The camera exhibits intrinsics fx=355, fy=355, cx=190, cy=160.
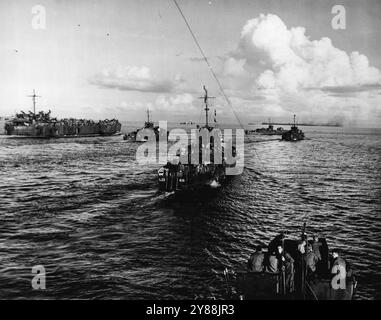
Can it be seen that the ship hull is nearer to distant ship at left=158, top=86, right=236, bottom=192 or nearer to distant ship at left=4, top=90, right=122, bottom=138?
distant ship at left=4, top=90, right=122, bottom=138

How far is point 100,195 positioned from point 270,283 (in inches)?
Answer: 1062

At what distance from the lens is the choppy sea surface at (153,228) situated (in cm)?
1861

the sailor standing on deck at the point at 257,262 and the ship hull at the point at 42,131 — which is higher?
the ship hull at the point at 42,131

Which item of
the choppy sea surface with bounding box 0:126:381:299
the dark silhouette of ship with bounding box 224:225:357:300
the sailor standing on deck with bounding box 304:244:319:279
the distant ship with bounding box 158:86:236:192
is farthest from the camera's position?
the distant ship with bounding box 158:86:236:192

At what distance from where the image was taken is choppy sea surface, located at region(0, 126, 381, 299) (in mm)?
18609

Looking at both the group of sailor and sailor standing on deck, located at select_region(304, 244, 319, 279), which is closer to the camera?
the group of sailor

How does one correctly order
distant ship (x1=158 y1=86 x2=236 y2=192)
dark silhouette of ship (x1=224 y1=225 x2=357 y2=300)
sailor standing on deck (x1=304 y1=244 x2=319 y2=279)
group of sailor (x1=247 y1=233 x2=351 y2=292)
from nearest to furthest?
1. dark silhouette of ship (x1=224 y1=225 x2=357 y2=300)
2. group of sailor (x1=247 y1=233 x2=351 y2=292)
3. sailor standing on deck (x1=304 y1=244 x2=319 y2=279)
4. distant ship (x1=158 y1=86 x2=236 y2=192)

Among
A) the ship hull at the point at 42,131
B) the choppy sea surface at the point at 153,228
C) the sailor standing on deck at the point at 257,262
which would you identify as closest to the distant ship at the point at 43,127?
the ship hull at the point at 42,131

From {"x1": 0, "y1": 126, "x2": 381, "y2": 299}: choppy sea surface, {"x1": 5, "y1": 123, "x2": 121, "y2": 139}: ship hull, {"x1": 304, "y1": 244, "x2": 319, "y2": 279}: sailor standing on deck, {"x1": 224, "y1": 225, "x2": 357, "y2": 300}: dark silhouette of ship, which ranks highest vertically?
{"x1": 5, "y1": 123, "x2": 121, "y2": 139}: ship hull

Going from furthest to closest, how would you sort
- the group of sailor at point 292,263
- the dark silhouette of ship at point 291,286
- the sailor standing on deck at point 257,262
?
the sailor standing on deck at point 257,262
the group of sailor at point 292,263
the dark silhouette of ship at point 291,286

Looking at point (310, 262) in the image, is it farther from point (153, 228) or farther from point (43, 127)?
point (43, 127)

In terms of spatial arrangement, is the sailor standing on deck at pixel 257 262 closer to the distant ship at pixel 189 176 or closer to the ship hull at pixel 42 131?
the distant ship at pixel 189 176

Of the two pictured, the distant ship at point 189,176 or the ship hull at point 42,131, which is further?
the ship hull at point 42,131

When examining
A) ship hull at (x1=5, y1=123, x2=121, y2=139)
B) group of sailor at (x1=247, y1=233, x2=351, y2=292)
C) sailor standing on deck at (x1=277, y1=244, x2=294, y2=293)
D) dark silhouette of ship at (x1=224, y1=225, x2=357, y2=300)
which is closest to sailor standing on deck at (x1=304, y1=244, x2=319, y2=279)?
group of sailor at (x1=247, y1=233, x2=351, y2=292)
